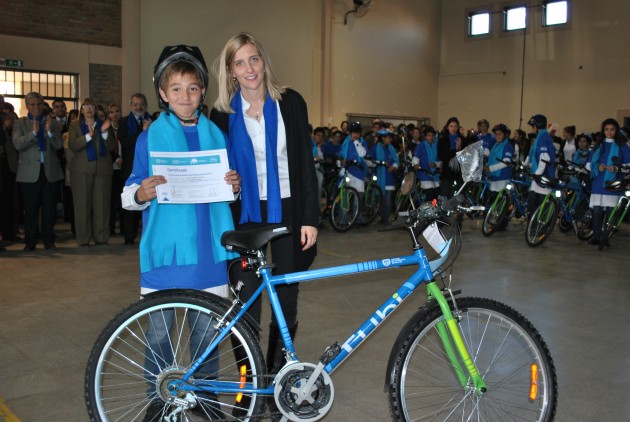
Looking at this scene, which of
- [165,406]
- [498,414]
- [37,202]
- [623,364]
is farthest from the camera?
[37,202]

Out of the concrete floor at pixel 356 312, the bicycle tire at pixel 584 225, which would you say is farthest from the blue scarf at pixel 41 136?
the bicycle tire at pixel 584 225

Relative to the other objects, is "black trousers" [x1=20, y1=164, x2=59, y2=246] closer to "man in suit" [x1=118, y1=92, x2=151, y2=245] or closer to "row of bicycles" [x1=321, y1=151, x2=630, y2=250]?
"man in suit" [x1=118, y1=92, x2=151, y2=245]

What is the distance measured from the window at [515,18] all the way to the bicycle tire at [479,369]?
60.1ft

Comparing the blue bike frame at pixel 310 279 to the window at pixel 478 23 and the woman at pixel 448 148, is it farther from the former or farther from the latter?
the window at pixel 478 23

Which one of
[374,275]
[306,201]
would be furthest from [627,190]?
[306,201]

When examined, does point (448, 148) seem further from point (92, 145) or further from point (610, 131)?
point (92, 145)

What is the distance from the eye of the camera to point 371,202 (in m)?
11.5

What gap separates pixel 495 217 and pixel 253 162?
25.6 ft

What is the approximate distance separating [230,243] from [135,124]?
6.00 meters

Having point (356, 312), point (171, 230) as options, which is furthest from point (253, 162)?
point (356, 312)

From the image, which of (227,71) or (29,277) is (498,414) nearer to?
(227,71)

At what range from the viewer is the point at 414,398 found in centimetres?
328

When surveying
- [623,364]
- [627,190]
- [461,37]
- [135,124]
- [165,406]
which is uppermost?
[461,37]

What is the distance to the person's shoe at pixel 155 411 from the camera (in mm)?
2841
